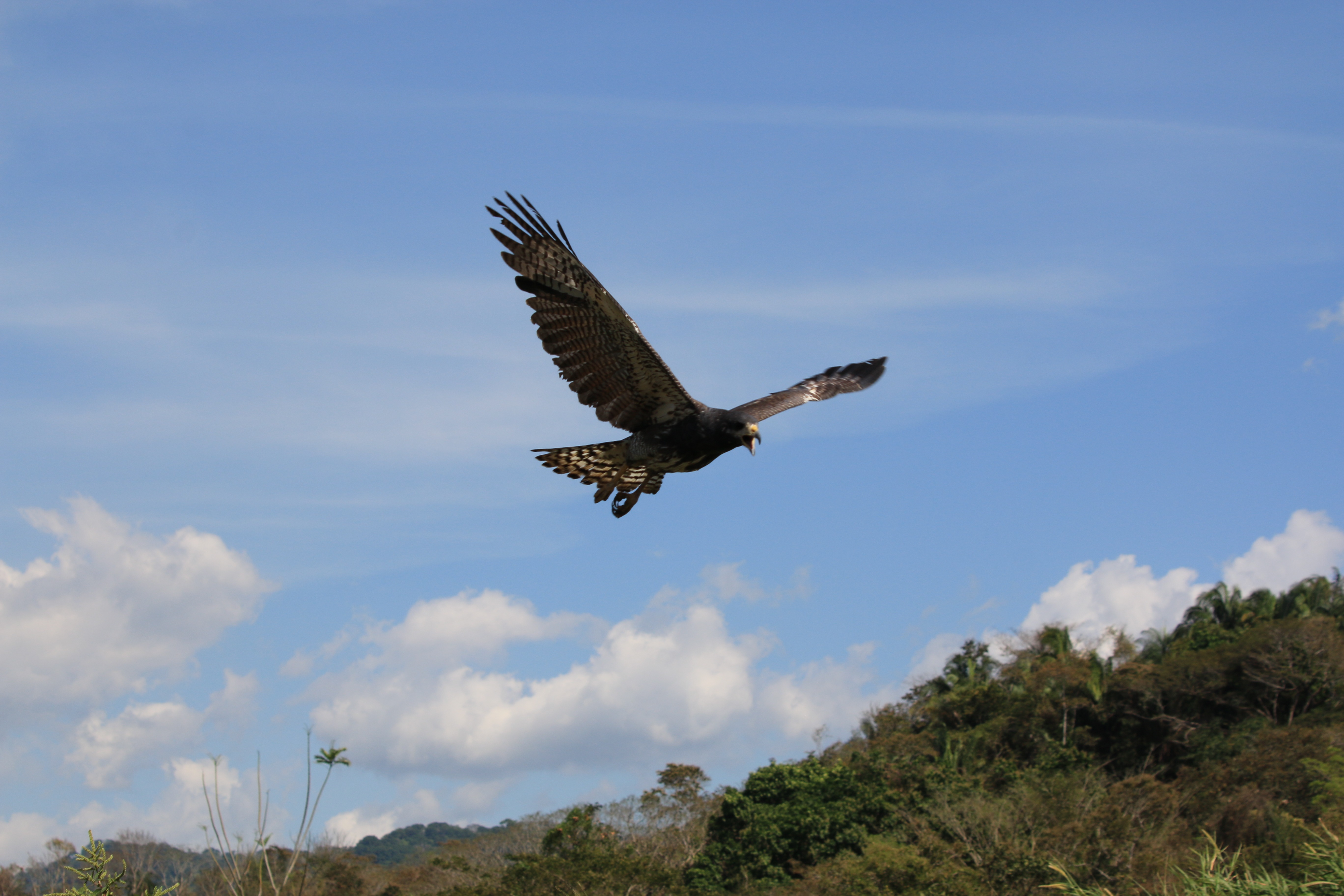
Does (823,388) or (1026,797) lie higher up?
(823,388)

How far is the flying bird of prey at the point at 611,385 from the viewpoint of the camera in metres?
8.07

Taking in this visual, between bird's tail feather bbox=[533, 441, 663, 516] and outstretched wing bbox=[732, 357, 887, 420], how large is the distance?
1.23m

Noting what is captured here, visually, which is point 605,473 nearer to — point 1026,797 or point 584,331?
point 584,331

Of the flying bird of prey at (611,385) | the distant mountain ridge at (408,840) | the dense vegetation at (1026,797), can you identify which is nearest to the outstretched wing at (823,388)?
the flying bird of prey at (611,385)

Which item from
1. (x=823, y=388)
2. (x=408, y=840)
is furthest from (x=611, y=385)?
(x=408, y=840)

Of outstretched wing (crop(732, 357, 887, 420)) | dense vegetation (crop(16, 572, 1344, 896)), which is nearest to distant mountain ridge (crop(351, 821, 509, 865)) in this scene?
dense vegetation (crop(16, 572, 1344, 896))

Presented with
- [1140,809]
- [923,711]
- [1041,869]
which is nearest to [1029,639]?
[923,711]

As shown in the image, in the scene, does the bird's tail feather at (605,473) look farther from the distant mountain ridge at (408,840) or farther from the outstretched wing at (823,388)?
the distant mountain ridge at (408,840)

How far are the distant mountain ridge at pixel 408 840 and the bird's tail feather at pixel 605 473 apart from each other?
413ft

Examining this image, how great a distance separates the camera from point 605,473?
9.08 metres

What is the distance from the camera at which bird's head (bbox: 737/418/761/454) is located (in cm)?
834

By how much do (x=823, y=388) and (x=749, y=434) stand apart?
10.4 ft

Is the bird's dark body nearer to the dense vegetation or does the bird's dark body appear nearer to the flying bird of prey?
the flying bird of prey

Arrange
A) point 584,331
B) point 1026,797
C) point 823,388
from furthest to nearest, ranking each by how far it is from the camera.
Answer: point 1026,797 → point 823,388 → point 584,331
